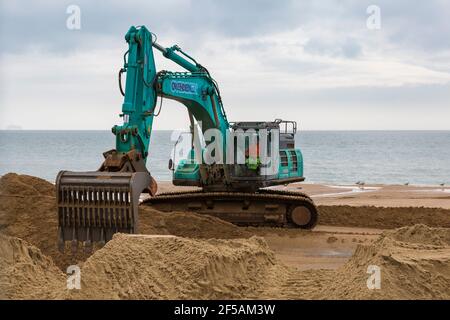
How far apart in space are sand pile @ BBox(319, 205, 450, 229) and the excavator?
57.1 inches

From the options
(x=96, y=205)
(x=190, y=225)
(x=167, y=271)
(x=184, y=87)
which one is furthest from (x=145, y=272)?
(x=184, y=87)

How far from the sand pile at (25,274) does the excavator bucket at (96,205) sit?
68.7 inches

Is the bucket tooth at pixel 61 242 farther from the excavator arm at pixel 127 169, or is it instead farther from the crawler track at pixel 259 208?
the crawler track at pixel 259 208

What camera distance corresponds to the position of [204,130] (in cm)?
1422

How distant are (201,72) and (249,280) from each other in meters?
6.71

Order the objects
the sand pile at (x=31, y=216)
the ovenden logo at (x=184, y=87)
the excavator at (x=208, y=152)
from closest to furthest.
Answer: the sand pile at (x=31, y=216), the excavator at (x=208, y=152), the ovenden logo at (x=184, y=87)

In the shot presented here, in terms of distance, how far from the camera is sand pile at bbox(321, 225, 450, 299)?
7.06 m

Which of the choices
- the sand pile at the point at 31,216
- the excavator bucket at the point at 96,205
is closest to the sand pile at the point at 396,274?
the excavator bucket at the point at 96,205

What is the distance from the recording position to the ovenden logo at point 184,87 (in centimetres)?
1294

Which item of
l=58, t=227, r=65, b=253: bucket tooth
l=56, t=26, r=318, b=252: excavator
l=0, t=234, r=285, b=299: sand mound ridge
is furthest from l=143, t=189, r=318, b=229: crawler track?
l=0, t=234, r=285, b=299: sand mound ridge

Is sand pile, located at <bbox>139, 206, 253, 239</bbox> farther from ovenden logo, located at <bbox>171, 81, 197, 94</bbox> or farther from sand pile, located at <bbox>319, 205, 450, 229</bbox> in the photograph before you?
sand pile, located at <bbox>319, 205, 450, 229</bbox>

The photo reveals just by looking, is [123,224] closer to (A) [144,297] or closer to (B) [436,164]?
(A) [144,297]

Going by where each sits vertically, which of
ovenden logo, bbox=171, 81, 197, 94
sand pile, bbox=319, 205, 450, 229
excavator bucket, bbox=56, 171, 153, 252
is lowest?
sand pile, bbox=319, 205, 450, 229

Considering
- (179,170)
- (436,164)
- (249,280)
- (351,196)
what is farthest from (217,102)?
(436,164)
